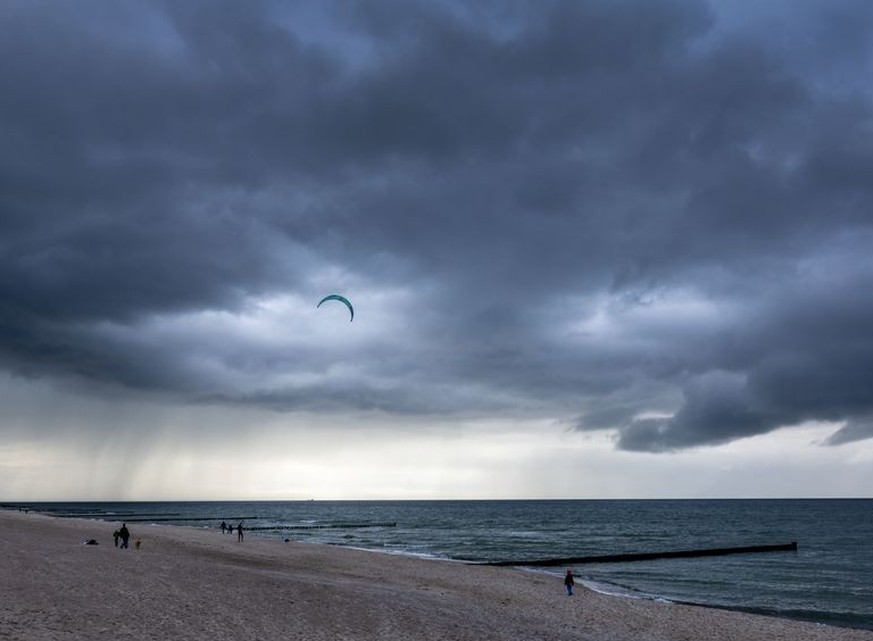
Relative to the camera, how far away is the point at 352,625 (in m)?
23.8

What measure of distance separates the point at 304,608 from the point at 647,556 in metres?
51.5

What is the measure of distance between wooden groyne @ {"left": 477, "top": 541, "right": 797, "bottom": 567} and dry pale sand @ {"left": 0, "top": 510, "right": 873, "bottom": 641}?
49.6 ft

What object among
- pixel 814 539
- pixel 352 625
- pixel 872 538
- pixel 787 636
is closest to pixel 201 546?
pixel 352 625

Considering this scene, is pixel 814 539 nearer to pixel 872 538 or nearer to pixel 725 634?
pixel 872 538

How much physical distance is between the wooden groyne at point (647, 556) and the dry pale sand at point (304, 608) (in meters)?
15.1

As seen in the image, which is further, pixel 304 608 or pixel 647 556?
pixel 647 556

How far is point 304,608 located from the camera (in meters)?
25.9

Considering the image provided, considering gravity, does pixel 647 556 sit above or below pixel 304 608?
below

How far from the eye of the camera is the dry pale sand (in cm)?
2120

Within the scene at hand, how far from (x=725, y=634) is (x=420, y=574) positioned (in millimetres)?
22282

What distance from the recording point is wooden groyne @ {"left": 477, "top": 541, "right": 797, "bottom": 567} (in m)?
60.8

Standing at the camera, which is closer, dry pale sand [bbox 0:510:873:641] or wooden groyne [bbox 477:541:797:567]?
dry pale sand [bbox 0:510:873:641]

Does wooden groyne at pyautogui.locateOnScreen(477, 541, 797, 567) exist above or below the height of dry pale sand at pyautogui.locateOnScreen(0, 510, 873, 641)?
below

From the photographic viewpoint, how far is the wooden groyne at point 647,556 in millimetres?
60844
